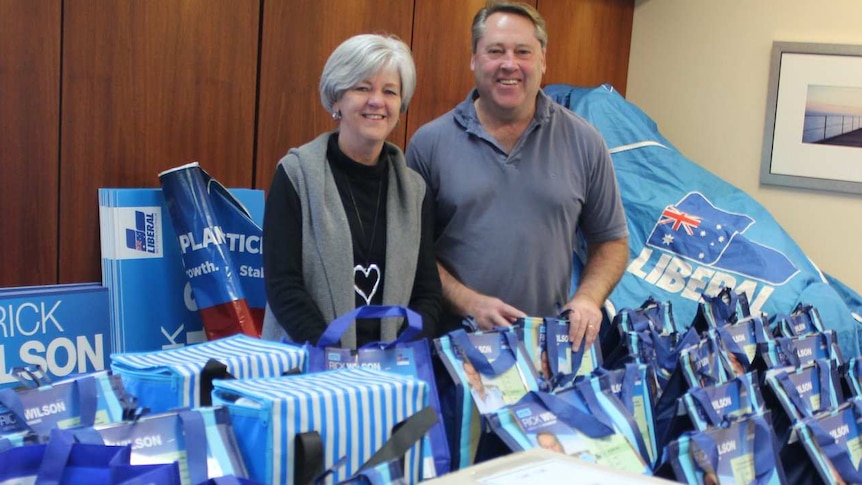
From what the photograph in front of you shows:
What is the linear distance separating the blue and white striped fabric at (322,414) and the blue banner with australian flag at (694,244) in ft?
8.90

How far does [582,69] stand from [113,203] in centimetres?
320

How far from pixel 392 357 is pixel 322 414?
0.47 m

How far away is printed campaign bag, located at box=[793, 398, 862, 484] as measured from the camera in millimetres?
1784

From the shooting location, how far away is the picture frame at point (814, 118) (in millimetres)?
4867

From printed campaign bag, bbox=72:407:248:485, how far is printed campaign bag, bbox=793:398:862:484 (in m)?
1.17

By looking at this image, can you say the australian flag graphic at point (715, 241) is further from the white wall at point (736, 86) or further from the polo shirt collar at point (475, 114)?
the polo shirt collar at point (475, 114)

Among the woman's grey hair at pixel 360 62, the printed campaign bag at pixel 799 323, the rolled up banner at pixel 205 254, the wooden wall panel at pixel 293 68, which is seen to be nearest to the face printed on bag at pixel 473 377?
the woman's grey hair at pixel 360 62

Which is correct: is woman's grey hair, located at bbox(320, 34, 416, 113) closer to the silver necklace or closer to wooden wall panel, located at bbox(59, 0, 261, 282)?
the silver necklace

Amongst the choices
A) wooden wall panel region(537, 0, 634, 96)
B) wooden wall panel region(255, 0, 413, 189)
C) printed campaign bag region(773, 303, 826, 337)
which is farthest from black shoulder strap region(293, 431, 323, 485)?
wooden wall panel region(537, 0, 634, 96)

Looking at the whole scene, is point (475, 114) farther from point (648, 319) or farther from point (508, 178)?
point (648, 319)

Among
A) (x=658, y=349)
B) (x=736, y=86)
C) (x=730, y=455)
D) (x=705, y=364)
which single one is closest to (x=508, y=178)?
(x=658, y=349)

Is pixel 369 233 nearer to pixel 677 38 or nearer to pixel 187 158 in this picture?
pixel 187 158

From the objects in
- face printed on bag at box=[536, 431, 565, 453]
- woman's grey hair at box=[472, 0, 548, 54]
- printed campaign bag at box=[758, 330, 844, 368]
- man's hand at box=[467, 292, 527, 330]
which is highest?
woman's grey hair at box=[472, 0, 548, 54]

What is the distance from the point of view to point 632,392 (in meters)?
1.79
